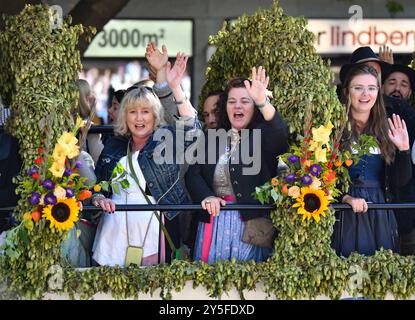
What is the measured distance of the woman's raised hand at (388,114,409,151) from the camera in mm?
6688

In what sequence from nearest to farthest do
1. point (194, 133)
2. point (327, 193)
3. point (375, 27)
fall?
point (327, 193), point (194, 133), point (375, 27)

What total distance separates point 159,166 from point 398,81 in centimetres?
220

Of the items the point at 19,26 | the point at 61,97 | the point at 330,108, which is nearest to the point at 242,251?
the point at 330,108

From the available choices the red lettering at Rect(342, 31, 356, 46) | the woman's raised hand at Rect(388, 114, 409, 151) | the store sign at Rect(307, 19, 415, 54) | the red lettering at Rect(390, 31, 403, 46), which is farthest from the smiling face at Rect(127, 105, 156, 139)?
the red lettering at Rect(390, 31, 403, 46)

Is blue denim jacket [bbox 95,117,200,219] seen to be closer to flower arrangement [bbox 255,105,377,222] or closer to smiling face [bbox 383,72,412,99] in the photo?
flower arrangement [bbox 255,105,377,222]

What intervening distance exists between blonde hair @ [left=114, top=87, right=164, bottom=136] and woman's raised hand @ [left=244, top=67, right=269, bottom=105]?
2.20 feet

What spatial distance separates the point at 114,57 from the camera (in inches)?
565

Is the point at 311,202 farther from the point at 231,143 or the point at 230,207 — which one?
the point at 231,143

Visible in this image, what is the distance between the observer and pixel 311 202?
6.35 meters

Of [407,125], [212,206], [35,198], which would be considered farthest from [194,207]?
[407,125]

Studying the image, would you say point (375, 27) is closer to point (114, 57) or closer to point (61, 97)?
point (114, 57)

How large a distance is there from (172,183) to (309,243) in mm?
933

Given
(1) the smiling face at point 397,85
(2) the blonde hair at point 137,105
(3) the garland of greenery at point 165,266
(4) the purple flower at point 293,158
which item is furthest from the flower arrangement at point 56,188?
(1) the smiling face at point 397,85

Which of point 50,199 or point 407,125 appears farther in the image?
point 407,125
